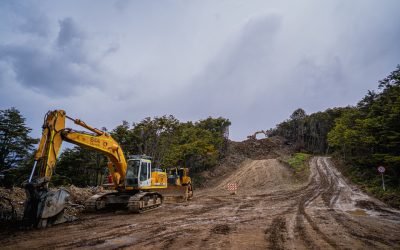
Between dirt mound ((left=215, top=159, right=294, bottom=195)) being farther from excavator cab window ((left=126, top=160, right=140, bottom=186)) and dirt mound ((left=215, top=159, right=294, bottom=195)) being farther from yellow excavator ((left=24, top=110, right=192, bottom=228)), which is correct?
excavator cab window ((left=126, top=160, right=140, bottom=186))

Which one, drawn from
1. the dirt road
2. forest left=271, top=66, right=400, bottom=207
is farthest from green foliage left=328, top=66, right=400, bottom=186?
the dirt road

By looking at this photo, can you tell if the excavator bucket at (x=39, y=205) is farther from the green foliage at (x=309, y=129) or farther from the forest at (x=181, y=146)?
the green foliage at (x=309, y=129)

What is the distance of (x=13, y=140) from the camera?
3038 centimetres

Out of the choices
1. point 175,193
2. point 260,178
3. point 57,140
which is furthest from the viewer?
point 260,178

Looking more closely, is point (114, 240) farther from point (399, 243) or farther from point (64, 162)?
point (64, 162)

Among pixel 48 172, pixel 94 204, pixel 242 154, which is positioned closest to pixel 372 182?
pixel 94 204

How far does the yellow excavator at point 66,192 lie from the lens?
9.48 meters

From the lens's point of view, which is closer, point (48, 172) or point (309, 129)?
point (48, 172)

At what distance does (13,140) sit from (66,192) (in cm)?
2588

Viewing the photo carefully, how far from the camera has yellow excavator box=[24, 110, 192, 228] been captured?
948cm

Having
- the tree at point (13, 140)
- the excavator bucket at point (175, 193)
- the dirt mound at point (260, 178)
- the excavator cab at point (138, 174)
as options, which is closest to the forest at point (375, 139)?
the dirt mound at point (260, 178)

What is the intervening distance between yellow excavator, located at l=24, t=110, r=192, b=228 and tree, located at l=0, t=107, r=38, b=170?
2165 centimetres

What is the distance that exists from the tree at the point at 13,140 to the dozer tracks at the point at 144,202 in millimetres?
22148

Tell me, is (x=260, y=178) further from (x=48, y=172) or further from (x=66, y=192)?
(x=48, y=172)
